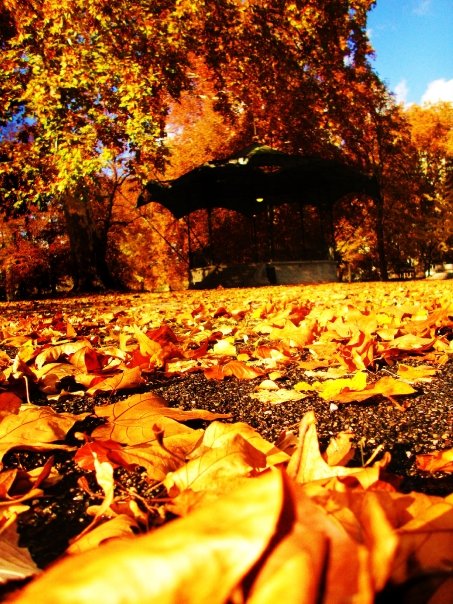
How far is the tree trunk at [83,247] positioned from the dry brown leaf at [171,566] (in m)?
13.0

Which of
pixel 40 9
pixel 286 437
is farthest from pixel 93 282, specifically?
pixel 286 437

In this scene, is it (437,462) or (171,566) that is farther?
(437,462)

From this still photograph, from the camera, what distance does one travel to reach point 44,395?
4.99ft

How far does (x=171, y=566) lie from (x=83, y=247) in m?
13.6

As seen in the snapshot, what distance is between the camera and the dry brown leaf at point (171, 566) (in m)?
0.31

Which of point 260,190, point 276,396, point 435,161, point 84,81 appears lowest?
point 276,396

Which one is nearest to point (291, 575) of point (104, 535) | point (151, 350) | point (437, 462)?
point (104, 535)

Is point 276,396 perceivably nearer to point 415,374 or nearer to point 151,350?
point 415,374

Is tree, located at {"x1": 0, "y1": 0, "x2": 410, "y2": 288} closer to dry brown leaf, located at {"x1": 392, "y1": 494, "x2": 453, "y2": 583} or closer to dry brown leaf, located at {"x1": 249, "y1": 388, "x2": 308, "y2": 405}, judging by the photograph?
dry brown leaf, located at {"x1": 249, "y1": 388, "x2": 308, "y2": 405}

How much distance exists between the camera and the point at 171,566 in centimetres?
32

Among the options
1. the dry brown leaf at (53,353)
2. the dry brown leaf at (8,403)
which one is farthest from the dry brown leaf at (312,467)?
the dry brown leaf at (53,353)

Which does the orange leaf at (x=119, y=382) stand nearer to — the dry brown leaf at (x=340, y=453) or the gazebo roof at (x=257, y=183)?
the dry brown leaf at (x=340, y=453)

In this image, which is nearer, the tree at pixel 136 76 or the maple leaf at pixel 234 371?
the maple leaf at pixel 234 371

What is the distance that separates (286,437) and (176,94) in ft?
38.3
